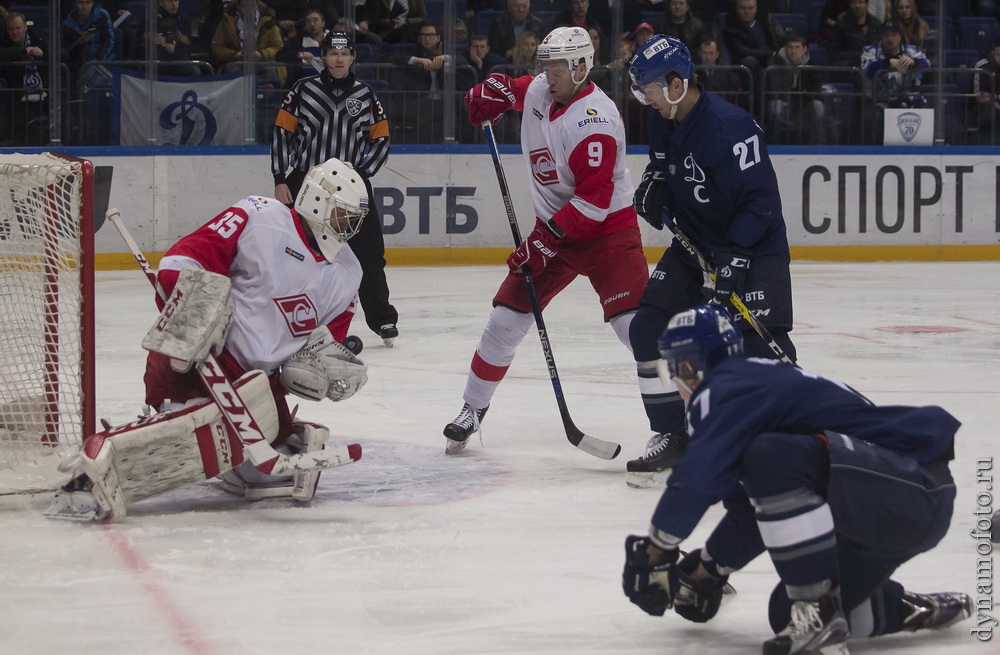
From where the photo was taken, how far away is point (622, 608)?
250 cm

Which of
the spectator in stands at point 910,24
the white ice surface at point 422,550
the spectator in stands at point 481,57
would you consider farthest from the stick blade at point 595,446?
the spectator in stands at point 910,24

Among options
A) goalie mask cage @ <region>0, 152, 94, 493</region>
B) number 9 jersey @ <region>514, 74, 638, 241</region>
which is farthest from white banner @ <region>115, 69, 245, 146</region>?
goalie mask cage @ <region>0, 152, 94, 493</region>

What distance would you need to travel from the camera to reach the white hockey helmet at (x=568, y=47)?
3.73 metres

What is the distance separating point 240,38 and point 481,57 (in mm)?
1586

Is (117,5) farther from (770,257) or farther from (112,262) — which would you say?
(770,257)

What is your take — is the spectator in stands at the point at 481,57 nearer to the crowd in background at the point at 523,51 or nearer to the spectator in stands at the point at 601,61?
the crowd in background at the point at 523,51

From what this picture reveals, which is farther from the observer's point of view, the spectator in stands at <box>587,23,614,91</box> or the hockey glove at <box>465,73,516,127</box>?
the spectator in stands at <box>587,23,614,91</box>

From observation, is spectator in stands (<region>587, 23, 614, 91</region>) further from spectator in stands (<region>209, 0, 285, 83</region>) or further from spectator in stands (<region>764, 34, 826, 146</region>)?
spectator in stands (<region>209, 0, 285, 83</region>)

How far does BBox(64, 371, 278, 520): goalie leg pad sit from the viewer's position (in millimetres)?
2949

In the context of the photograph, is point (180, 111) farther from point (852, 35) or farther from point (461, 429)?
point (461, 429)

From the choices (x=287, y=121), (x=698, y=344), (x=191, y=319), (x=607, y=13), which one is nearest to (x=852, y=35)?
(x=607, y=13)

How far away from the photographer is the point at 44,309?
3371mm

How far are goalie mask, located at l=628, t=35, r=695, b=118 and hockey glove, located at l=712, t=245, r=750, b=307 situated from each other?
0.42m

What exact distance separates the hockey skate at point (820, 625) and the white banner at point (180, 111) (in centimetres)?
688
